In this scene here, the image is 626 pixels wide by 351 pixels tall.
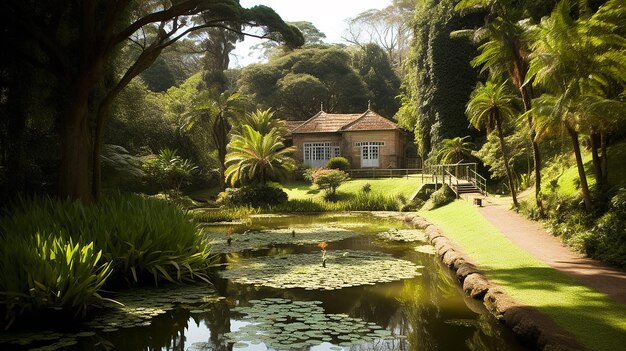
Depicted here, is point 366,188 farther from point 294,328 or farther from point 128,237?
point 294,328

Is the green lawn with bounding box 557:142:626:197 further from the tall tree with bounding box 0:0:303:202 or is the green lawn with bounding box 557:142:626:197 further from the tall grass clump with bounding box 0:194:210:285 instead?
the tall tree with bounding box 0:0:303:202

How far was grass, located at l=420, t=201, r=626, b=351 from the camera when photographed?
18.2ft

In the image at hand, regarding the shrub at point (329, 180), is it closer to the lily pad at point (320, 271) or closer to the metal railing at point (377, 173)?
the metal railing at point (377, 173)

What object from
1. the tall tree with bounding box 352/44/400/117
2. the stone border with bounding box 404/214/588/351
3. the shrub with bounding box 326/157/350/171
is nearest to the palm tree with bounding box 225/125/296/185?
the shrub with bounding box 326/157/350/171

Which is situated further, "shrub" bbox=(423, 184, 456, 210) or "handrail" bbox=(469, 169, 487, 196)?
"handrail" bbox=(469, 169, 487, 196)

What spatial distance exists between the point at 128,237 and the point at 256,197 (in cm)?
1735

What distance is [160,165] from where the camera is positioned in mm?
23641

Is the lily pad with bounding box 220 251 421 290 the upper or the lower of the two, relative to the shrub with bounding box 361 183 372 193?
lower

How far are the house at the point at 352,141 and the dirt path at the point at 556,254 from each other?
17207mm

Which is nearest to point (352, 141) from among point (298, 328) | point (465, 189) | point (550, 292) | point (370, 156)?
point (370, 156)

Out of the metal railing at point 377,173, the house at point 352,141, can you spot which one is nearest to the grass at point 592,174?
the metal railing at point 377,173

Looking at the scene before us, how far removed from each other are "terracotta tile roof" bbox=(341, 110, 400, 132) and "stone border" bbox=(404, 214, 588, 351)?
2403 centimetres

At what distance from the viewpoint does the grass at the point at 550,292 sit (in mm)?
5562

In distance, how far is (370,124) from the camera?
34656 millimetres
